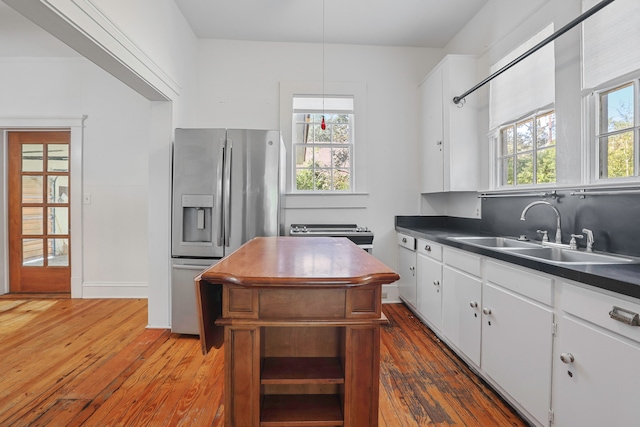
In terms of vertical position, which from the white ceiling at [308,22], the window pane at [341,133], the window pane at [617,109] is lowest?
the window pane at [617,109]

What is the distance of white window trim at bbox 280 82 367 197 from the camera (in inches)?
142

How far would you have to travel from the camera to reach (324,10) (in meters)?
3.04

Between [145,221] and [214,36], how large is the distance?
7.53 feet

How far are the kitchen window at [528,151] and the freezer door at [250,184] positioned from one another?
2011mm

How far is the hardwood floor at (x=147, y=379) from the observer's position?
1703 mm

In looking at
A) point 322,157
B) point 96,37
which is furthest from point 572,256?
point 96,37

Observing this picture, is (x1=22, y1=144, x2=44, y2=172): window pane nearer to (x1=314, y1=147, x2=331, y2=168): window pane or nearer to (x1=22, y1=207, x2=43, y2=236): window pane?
(x1=22, y1=207, x2=43, y2=236): window pane

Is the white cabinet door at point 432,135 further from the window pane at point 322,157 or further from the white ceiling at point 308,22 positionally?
the window pane at point 322,157

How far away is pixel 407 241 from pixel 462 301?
118 cm

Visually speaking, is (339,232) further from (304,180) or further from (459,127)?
(459,127)

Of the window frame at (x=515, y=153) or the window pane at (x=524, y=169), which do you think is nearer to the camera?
the window frame at (x=515, y=153)

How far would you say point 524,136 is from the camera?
251 cm

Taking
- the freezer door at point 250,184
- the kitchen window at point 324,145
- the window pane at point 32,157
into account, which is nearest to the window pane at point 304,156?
the kitchen window at point 324,145

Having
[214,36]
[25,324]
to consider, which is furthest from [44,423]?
[214,36]
